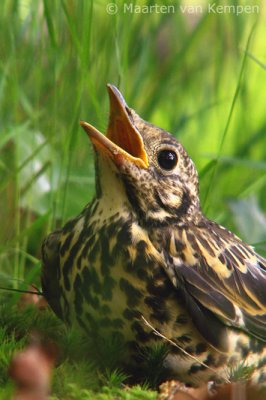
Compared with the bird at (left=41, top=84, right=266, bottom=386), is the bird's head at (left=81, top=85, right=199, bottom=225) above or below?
above

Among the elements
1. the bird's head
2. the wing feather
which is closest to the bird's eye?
the bird's head

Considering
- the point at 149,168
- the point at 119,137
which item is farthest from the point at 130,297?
the point at 119,137

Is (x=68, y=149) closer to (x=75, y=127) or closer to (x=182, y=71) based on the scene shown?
(x=75, y=127)

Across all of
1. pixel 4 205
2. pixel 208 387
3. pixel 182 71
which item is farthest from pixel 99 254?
pixel 182 71

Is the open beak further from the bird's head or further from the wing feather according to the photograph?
the wing feather

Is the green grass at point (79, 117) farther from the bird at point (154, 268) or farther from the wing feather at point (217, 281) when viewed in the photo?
the wing feather at point (217, 281)

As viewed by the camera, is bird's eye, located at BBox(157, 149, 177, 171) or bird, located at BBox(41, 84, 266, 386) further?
bird's eye, located at BBox(157, 149, 177, 171)

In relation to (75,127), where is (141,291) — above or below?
below

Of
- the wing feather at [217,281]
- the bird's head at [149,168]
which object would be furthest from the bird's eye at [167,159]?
the wing feather at [217,281]
